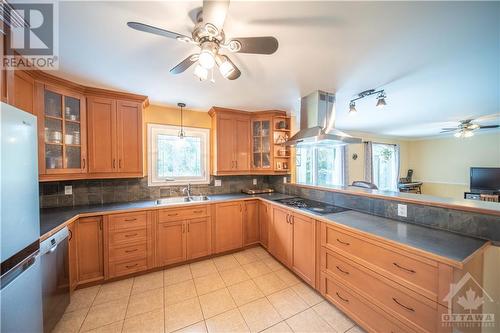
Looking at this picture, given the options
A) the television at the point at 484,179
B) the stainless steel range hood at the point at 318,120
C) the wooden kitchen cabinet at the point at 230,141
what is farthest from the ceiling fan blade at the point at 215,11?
the television at the point at 484,179

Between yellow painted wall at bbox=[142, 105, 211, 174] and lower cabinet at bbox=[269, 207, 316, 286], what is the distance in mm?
1957

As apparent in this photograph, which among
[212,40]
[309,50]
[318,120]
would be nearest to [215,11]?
[212,40]

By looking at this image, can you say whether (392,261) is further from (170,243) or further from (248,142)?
(248,142)

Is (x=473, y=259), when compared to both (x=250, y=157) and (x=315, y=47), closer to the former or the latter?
(x=315, y=47)

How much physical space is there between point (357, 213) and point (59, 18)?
2953 mm

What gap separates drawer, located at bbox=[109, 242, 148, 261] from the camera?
83.4 inches

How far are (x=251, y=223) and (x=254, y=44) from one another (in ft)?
8.34

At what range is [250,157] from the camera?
3.29m

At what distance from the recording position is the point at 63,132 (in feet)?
6.64

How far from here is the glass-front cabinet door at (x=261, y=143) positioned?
331 centimetres

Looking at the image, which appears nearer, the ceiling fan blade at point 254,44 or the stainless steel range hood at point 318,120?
the ceiling fan blade at point 254,44

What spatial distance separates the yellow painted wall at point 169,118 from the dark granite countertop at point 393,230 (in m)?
1.03

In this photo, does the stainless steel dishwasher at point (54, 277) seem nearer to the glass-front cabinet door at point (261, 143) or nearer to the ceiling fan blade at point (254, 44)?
the ceiling fan blade at point (254, 44)

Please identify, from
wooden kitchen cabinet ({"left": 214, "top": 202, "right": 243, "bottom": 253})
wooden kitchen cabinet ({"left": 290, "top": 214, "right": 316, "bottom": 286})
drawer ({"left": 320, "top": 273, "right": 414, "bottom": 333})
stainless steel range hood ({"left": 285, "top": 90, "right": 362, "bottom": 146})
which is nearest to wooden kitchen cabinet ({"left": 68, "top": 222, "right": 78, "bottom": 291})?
wooden kitchen cabinet ({"left": 214, "top": 202, "right": 243, "bottom": 253})
